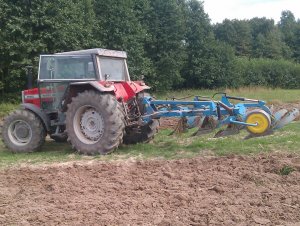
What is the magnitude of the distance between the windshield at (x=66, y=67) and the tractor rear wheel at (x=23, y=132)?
915 millimetres

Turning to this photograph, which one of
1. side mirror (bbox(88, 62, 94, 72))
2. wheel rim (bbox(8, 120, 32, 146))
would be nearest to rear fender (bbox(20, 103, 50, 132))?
wheel rim (bbox(8, 120, 32, 146))

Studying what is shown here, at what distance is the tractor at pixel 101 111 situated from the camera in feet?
27.0

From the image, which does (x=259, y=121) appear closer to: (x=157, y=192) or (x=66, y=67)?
(x=157, y=192)

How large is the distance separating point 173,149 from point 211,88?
26956mm

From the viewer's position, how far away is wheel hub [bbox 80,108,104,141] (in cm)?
863

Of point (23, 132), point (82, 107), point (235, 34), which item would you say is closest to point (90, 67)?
point (82, 107)

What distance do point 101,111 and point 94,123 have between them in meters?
0.49

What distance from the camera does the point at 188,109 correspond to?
28.3 ft

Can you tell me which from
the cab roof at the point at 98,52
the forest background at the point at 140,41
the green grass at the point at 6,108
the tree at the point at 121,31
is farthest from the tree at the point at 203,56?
the cab roof at the point at 98,52

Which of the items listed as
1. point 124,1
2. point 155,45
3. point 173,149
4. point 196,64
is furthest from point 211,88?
point 173,149

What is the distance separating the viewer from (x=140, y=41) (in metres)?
26.7

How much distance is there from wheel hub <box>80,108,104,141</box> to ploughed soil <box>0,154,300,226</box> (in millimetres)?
1099

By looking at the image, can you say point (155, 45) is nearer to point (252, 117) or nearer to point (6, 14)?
point (6, 14)

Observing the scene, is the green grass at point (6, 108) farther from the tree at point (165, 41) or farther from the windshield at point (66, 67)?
the tree at point (165, 41)
